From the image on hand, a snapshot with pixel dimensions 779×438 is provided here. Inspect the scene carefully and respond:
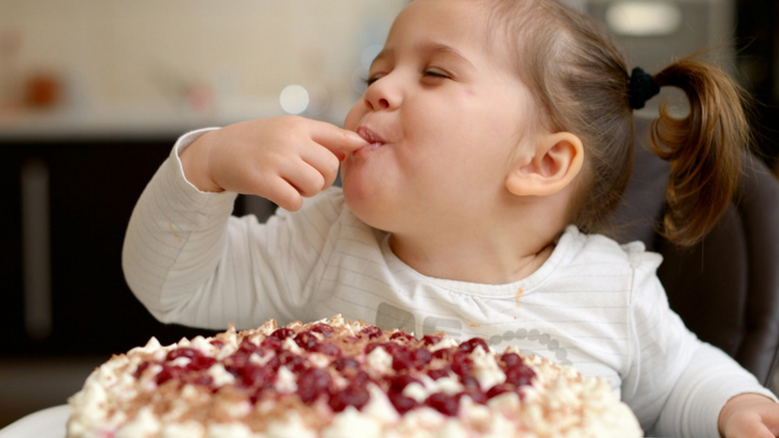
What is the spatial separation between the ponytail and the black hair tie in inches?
1.0

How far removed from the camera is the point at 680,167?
3.66 feet

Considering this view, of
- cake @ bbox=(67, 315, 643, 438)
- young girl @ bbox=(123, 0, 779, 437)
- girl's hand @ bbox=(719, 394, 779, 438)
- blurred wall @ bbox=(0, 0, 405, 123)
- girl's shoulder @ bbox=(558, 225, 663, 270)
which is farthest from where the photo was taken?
blurred wall @ bbox=(0, 0, 405, 123)

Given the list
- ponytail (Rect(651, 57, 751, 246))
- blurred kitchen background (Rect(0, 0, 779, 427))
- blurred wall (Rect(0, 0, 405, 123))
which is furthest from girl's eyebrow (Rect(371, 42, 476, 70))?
blurred wall (Rect(0, 0, 405, 123))

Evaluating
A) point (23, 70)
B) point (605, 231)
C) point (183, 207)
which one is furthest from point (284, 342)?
point (23, 70)

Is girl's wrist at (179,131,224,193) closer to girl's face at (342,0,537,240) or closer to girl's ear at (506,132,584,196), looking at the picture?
girl's face at (342,0,537,240)

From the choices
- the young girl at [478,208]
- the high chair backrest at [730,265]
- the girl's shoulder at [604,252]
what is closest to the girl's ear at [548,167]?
the young girl at [478,208]

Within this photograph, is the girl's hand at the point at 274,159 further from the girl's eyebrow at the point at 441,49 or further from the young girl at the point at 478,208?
the girl's eyebrow at the point at 441,49

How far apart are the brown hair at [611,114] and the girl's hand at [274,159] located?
0.30m

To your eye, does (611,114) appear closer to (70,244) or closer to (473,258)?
(473,258)

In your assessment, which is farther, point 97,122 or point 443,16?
point 97,122

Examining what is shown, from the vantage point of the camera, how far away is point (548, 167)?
1033 mm

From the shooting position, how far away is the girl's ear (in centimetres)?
99

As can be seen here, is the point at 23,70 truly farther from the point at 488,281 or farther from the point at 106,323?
the point at 488,281

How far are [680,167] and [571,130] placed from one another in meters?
0.21
